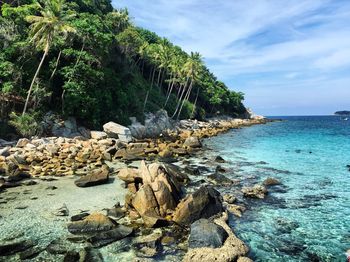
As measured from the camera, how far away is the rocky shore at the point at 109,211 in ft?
38.8

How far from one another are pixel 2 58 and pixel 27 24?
32.2ft

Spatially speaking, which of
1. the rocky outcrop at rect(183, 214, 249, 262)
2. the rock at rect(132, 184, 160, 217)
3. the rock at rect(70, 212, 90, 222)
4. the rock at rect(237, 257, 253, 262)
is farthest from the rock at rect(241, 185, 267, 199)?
the rock at rect(70, 212, 90, 222)

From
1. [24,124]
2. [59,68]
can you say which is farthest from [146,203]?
[59,68]

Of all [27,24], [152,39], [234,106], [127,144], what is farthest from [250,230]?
[234,106]

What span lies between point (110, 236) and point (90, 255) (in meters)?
1.56

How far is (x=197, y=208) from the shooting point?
15094 mm

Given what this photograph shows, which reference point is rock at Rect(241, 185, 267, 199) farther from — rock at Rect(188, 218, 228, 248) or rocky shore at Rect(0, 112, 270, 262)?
rock at Rect(188, 218, 228, 248)

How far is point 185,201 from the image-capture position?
15641 millimetres

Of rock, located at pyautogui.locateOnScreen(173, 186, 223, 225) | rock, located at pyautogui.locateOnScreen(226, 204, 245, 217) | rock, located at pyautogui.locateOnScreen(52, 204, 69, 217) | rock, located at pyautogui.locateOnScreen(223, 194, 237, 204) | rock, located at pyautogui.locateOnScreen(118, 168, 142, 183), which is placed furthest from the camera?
rock, located at pyautogui.locateOnScreen(118, 168, 142, 183)

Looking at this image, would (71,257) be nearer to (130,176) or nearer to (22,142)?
(130,176)

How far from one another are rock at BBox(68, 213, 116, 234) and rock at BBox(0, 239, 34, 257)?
6.09 ft

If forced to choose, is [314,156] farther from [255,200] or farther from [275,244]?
[275,244]

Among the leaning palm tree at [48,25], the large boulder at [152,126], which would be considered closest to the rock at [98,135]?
the leaning palm tree at [48,25]

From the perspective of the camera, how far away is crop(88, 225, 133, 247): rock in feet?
41.3
